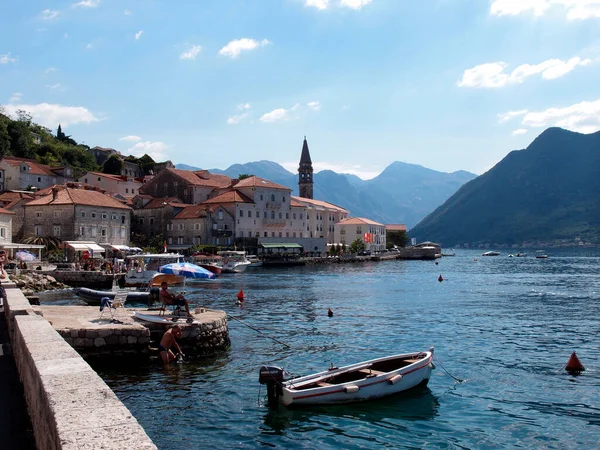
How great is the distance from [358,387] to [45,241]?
64.0m

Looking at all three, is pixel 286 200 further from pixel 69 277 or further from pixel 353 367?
pixel 353 367

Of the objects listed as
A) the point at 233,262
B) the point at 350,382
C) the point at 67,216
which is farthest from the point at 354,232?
the point at 350,382

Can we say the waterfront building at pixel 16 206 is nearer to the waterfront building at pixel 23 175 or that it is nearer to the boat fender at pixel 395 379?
the waterfront building at pixel 23 175

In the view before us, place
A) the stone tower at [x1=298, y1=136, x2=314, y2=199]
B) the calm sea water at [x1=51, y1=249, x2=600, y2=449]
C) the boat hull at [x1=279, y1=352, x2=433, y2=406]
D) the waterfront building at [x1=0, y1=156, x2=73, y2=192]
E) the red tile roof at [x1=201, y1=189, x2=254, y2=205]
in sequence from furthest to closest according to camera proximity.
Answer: the stone tower at [x1=298, y1=136, x2=314, y2=199], the red tile roof at [x1=201, y1=189, x2=254, y2=205], the waterfront building at [x1=0, y1=156, x2=73, y2=192], the boat hull at [x1=279, y1=352, x2=433, y2=406], the calm sea water at [x1=51, y1=249, x2=600, y2=449]

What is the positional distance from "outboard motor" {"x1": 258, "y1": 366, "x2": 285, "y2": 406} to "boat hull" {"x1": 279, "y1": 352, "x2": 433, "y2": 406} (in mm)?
142

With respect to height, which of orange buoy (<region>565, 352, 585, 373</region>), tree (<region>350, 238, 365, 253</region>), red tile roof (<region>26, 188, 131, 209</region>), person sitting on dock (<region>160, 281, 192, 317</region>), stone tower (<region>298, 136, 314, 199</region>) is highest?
stone tower (<region>298, 136, 314, 199</region>)

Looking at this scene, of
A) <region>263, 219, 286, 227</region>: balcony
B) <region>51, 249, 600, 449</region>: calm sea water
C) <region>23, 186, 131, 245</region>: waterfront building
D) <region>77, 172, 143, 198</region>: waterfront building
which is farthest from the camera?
<region>77, 172, 143, 198</region>: waterfront building

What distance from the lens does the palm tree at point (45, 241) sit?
6844 centimetres

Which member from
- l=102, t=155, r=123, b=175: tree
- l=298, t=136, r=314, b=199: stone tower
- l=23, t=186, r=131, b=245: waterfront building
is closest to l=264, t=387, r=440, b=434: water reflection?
l=23, t=186, r=131, b=245: waterfront building

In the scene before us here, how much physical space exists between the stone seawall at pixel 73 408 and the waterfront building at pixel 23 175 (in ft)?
322

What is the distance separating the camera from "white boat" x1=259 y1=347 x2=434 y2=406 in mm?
14133

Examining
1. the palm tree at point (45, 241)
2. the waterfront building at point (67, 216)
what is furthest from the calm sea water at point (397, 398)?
the waterfront building at point (67, 216)

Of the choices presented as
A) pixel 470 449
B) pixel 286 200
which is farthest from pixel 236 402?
pixel 286 200

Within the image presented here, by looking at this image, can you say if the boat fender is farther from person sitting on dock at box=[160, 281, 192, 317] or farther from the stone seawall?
the stone seawall
